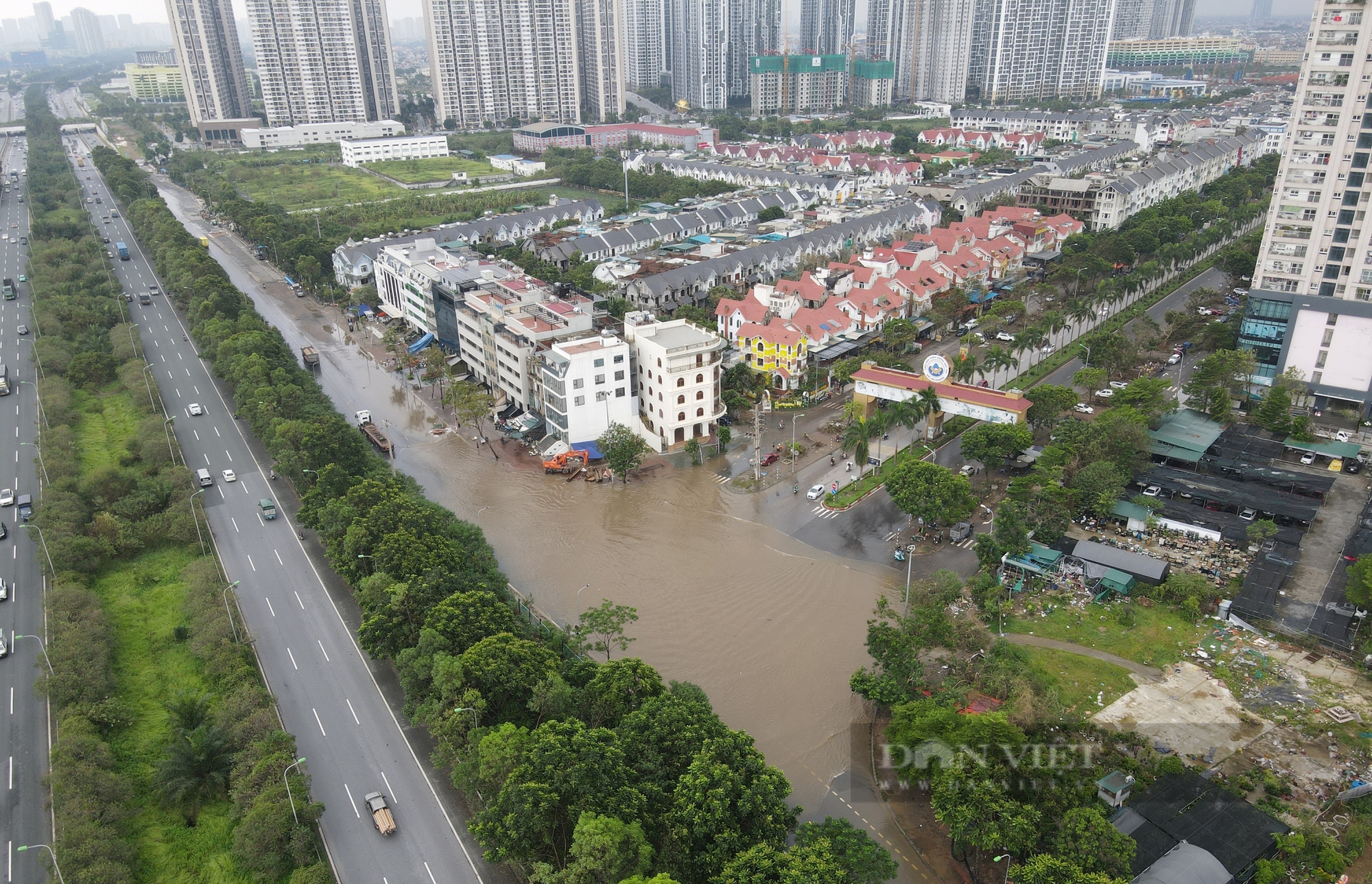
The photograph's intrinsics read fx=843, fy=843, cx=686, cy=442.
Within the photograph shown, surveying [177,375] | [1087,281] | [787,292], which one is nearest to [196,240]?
[177,375]

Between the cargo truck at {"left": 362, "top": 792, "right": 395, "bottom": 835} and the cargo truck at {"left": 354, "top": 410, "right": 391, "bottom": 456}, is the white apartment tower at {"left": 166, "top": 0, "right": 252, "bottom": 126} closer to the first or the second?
the cargo truck at {"left": 354, "top": 410, "right": 391, "bottom": 456}

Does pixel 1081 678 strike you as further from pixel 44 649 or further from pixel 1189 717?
pixel 44 649

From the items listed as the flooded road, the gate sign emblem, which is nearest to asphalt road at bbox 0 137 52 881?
the flooded road

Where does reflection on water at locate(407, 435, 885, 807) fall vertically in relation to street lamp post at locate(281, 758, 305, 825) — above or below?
below

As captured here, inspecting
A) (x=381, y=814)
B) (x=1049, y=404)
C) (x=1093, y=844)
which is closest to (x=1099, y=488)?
(x=1049, y=404)

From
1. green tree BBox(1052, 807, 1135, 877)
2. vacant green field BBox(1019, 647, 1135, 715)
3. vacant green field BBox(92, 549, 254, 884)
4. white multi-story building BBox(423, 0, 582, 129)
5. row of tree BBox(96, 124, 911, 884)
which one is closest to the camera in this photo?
green tree BBox(1052, 807, 1135, 877)
